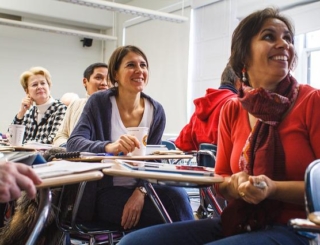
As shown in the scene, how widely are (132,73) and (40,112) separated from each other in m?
1.51

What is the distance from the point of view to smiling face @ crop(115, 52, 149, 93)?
7.46 feet

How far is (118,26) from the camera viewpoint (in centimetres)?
838

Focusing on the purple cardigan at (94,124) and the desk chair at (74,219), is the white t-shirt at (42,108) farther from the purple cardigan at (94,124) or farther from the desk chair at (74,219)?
the desk chair at (74,219)

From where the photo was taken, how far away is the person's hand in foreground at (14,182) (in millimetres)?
821

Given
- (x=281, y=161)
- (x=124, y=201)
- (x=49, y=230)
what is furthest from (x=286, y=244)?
(x=49, y=230)

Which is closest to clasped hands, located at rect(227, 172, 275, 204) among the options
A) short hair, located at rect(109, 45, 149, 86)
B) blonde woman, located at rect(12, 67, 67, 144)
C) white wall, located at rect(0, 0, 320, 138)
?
short hair, located at rect(109, 45, 149, 86)

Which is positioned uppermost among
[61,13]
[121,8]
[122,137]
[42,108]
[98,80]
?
[61,13]

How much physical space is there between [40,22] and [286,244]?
7613mm

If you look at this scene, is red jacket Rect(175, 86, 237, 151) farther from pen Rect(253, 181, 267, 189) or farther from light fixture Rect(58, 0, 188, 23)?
light fixture Rect(58, 0, 188, 23)

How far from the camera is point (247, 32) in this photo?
156cm

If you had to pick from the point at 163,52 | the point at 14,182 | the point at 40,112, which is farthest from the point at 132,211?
the point at 163,52

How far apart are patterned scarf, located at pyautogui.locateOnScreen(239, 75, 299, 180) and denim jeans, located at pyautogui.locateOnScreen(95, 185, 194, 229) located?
0.64m

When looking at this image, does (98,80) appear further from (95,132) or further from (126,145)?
(126,145)

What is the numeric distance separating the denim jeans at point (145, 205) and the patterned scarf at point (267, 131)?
641mm
